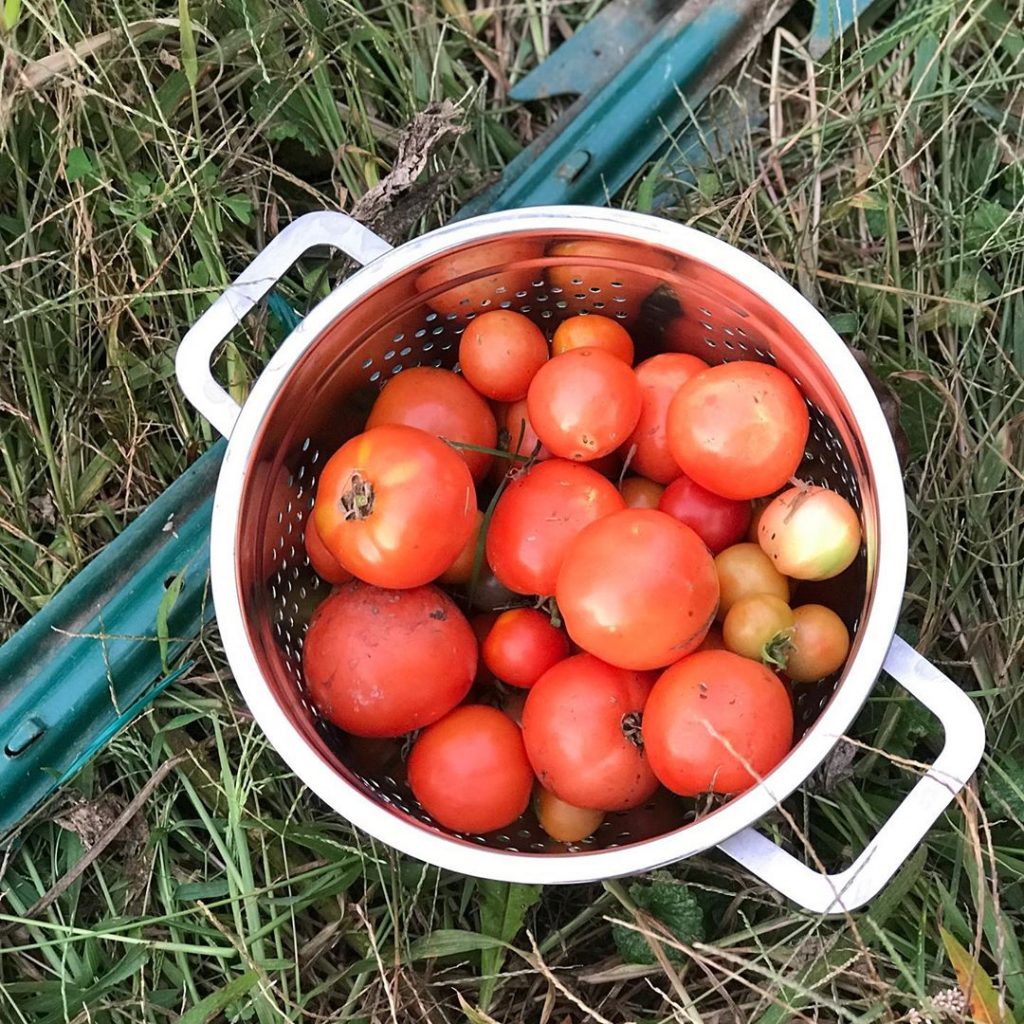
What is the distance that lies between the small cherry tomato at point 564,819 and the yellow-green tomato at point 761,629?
30cm

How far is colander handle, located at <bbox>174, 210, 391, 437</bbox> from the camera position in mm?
1351

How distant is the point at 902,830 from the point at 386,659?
0.63m

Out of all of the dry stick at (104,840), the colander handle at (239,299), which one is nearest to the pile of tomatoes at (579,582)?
the colander handle at (239,299)

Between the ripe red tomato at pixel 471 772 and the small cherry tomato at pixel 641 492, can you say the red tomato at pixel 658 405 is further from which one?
the ripe red tomato at pixel 471 772

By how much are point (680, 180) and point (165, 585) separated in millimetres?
1082

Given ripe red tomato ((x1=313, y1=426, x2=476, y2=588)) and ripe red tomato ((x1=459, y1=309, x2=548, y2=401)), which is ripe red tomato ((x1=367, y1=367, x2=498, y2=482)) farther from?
ripe red tomato ((x1=313, y1=426, x2=476, y2=588))

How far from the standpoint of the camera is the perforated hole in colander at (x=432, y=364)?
54.3 inches

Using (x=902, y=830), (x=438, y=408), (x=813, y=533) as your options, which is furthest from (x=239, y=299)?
(x=902, y=830)

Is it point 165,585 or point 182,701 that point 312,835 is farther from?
point 165,585

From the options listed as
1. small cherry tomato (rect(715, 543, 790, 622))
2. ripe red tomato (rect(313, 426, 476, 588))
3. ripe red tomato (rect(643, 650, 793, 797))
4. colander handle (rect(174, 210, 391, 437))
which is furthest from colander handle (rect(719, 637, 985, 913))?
colander handle (rect(174, 210, 391, 437))

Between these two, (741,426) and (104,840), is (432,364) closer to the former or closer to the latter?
(741,426)

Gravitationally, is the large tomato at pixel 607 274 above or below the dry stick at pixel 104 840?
above

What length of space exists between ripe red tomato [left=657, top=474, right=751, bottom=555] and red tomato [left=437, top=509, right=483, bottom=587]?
0.26 meters

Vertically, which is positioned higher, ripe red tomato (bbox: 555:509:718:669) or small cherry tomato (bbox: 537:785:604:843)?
ripe red tomato (bbox: 555:509:718:669)
